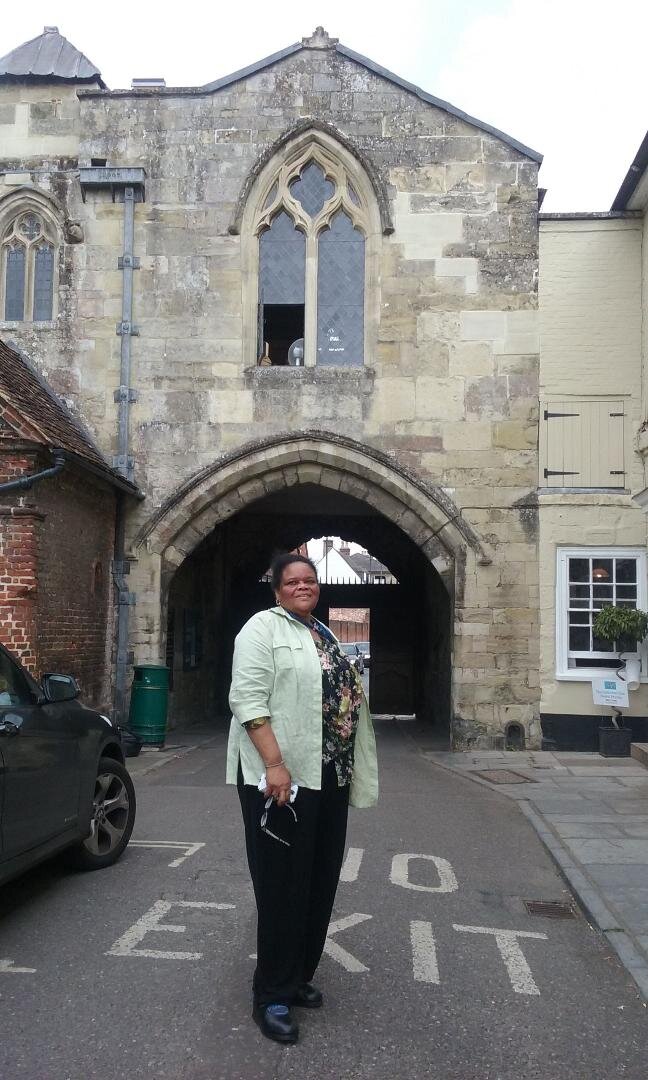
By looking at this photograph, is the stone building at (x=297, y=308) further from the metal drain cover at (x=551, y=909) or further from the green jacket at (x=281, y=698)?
the green jacket at (x=281, y=698)

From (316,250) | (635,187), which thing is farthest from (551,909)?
(316,250)

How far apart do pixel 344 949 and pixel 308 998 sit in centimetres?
74

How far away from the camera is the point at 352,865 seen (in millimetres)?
6199

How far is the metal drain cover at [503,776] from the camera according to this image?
980cm

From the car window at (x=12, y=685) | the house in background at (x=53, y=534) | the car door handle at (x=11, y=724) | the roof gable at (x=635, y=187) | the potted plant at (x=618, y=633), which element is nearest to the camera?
the car door handle at (x=11, y=724)

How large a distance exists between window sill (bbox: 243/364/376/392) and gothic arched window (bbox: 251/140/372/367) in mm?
282

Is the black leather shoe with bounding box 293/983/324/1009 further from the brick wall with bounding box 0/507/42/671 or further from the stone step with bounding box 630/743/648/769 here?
the stone step with bounding box 630/743/648/769

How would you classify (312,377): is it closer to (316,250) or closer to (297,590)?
(316,250)

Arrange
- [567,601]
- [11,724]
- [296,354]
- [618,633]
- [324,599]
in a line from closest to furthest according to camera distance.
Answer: [11,724]
[618,633]
[567,601]
[296,354]
[324,599]

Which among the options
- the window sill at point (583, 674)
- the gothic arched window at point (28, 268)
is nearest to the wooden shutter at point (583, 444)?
the window sill at point (583, 674)

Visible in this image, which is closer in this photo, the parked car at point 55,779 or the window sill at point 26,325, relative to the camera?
the parked car at point 55,779

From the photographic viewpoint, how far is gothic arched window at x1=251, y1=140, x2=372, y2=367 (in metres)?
12.9

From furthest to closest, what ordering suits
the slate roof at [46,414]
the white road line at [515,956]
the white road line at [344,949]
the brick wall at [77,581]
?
1. the brick wall at [77,581]
2. the slate roof at [46,414]
3. the white road line at [344,949]
4. the white road line at [515,956]

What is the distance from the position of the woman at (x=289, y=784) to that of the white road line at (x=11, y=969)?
116cm
